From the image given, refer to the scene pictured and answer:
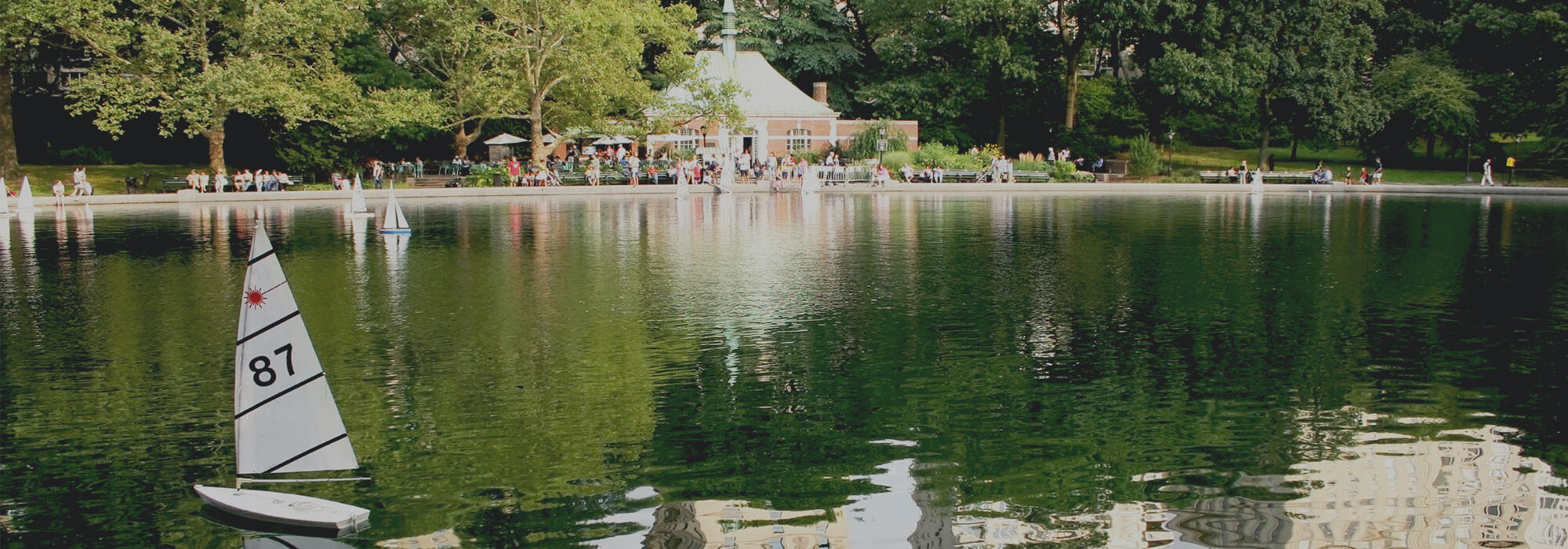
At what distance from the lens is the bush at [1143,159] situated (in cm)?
5762

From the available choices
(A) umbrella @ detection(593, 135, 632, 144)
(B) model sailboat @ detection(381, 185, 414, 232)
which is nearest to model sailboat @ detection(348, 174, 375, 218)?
(B) model sailboat @ detection(381, 185, 414, 232)

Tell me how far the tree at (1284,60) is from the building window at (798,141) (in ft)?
55.3

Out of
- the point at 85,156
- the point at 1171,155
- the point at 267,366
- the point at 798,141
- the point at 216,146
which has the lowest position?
the point at 267,366

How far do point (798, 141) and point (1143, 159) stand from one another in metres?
16.9

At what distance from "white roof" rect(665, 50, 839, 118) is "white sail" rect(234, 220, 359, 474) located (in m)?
55.1

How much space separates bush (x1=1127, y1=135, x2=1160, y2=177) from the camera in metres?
57.6

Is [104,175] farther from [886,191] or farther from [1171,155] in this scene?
[1171,155]

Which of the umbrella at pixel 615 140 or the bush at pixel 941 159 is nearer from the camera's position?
the bush at pixel 941 159

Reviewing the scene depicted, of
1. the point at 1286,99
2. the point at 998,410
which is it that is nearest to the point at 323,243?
the point at 998,410

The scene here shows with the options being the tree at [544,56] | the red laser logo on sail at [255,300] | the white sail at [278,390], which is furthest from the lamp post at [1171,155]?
the red laser logo on sail at [255,300]

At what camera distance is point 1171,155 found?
61.9m

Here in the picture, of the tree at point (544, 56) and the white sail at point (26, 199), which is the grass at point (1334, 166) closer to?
the tree at point (544, 56)

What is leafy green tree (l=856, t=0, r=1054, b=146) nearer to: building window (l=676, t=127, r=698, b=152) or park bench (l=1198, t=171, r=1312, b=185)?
building window (l=676, t=127, r=698, b=152)

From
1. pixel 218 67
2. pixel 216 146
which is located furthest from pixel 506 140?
pixel 218 67
